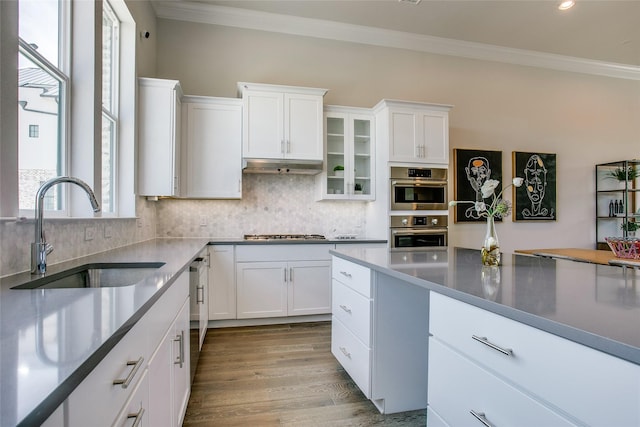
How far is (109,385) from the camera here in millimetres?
732

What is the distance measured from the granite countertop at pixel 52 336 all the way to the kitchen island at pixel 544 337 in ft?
3.16

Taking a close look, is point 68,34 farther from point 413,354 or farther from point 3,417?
point 413,354

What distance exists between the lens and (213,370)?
2.44 meters

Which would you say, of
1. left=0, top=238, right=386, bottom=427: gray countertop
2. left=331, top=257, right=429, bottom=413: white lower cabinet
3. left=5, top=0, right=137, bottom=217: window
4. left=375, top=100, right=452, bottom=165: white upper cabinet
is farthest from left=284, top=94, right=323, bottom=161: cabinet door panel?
left=0, top=238, right=386, bottom=427: gray countertop

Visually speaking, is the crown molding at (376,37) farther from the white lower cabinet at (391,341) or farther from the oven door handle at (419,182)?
the white lower cabinet at (391,341)

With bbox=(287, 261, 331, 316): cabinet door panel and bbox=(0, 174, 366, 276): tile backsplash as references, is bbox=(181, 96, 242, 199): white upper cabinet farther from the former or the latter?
bbox=(287, 261, 331, 316): cabinet door panel

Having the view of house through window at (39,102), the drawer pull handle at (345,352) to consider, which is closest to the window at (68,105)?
the view of house through window at (39,102)

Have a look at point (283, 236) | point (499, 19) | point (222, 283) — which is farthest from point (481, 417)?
point (499, 19)

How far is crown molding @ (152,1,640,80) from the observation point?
3680mm

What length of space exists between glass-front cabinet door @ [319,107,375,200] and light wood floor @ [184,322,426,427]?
160cm

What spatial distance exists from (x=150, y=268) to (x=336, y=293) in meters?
1.22

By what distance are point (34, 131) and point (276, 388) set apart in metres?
2.02

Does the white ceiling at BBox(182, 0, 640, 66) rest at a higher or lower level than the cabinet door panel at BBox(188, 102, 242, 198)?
higher

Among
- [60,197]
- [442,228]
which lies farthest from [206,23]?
[442,228]
